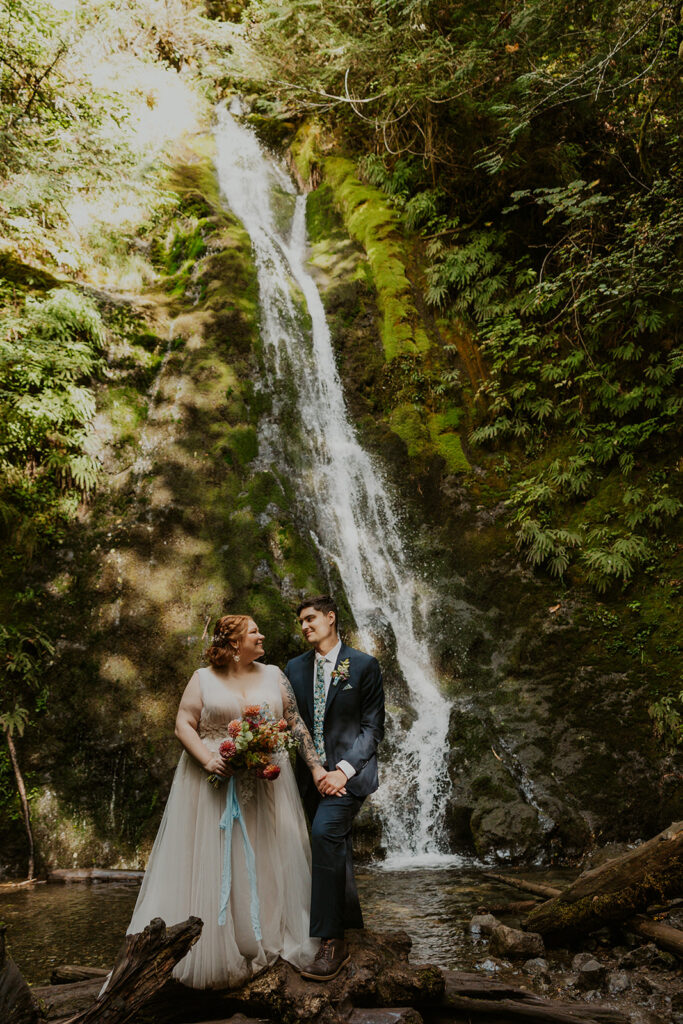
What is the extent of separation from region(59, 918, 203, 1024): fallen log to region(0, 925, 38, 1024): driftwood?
0.18 m

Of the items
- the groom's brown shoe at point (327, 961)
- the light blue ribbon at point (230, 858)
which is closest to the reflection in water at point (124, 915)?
the groom's brown shoe at point (327, 961)

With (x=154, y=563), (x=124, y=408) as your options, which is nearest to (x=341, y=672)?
(x=154, y=563)

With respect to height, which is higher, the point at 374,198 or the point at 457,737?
the point at 374,198

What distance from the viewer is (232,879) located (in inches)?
124

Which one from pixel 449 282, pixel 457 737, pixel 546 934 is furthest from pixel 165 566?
pixel 449 282

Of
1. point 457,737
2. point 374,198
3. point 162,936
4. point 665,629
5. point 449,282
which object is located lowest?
point 162,936

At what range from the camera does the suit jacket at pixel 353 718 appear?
3.38m

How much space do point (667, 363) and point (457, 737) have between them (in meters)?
7.03

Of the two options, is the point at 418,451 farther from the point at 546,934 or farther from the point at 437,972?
the point at 437,972

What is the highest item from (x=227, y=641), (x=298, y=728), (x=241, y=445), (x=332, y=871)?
(x=241, y=445)

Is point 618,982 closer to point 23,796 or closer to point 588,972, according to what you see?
point 588,972

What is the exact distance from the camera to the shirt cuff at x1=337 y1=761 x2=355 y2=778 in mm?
3297

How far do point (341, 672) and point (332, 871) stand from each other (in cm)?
96

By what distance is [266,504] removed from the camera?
988 centimetres
